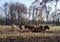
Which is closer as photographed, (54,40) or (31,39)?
(31,39)

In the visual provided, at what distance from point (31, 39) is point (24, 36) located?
69 cm

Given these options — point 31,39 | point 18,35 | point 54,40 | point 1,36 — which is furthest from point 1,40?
point 54,40

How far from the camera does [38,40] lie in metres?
13.5

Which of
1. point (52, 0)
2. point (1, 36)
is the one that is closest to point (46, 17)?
point (52, 0)

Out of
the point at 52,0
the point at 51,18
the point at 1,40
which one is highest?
the point at 52,0

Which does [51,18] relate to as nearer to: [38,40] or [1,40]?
[38,40]

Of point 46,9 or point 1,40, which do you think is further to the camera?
point 1,40

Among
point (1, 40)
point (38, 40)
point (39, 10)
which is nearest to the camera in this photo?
point (39, 10)

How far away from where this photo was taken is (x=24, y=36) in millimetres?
13648

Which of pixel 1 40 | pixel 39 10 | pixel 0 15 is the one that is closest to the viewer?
pixel 39 10

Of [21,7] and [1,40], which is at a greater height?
[21,7]

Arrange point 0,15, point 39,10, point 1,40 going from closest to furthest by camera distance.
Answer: point 39,10 < point 1,40 < point 0,15

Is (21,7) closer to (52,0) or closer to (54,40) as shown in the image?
(52,0)

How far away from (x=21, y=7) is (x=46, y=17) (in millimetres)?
1768
